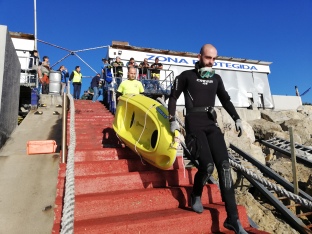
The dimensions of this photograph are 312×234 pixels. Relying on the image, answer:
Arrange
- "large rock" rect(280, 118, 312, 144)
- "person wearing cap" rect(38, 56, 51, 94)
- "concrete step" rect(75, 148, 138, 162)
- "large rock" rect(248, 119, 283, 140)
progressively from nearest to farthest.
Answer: "concrete step" rect(75, 148, 138, 162) → "person wearing cap" rect(38, 56, 51, 94) → "large rock" rect(248, 119, 283, 140) → "large rock" rect(280, 118, 312, 144)

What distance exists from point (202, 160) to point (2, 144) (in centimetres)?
413

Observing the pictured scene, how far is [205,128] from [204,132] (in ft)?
0.17

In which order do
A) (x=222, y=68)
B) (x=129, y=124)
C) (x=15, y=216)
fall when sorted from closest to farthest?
(x=15, y=216) < (x=129, y=124) < (x=222, y=68)

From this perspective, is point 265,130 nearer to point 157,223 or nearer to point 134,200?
point 134,200

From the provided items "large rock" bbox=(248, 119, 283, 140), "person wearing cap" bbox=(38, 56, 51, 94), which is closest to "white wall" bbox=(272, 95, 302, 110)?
"large rock" bbox=(248, 119, 283, 140)

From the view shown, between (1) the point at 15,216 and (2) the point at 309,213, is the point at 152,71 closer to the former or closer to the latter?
(2) the point at 309,213

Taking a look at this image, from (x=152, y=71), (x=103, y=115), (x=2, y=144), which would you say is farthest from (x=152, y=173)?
(x=152, y=71)

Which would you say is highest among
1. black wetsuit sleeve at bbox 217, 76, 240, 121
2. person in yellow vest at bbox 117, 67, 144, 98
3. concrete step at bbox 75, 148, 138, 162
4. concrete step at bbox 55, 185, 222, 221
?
person in yellow vest at bbox 117, 67, 144, 98

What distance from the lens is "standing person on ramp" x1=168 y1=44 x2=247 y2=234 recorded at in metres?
2.72

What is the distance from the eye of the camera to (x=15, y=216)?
7.91 ft

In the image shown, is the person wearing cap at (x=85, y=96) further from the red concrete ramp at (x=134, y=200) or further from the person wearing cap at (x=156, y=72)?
the red concrete ramp at (x=134, y=200)

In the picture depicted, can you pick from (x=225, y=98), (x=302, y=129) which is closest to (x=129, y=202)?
(x=225, y=98)

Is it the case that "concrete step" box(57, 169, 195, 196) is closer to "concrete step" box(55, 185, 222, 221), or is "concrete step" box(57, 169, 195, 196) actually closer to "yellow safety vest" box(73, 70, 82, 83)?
"concrete step" box(55, 185, 222, 221)

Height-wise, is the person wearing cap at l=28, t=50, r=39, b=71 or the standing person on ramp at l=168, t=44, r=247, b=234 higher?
the person wearing cap at l=28, t=50, r=39, b=71
